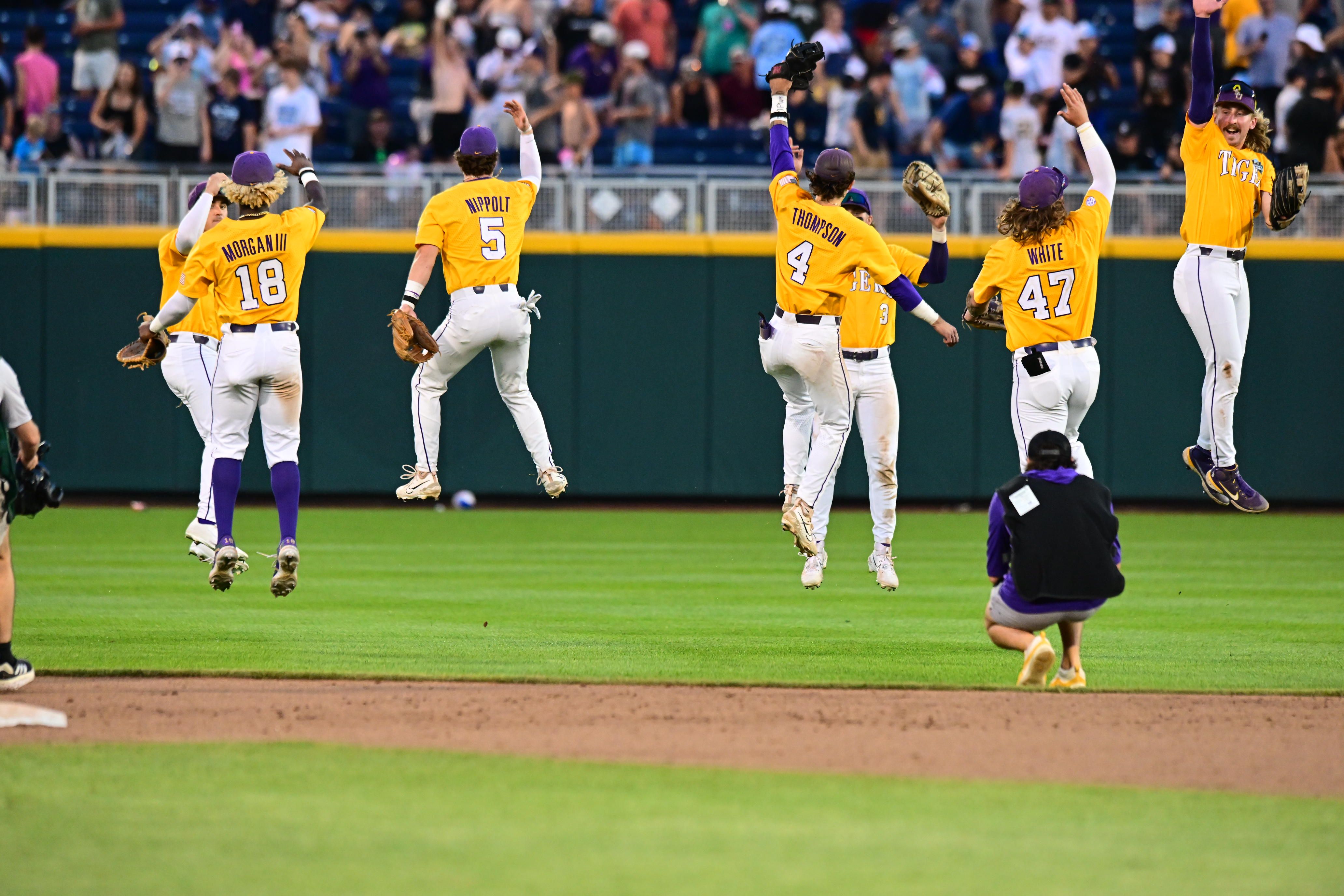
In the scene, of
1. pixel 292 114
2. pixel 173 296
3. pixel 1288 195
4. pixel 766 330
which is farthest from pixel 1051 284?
pixel 292 114

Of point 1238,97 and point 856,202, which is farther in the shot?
point 856,202

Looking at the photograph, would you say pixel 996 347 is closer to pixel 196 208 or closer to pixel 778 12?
pixel 778 12

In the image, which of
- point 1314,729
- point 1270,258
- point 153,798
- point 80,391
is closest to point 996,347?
point 1270,258

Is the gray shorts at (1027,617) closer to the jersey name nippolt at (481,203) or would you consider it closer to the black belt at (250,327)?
the jersey name nippolt at (481,203)

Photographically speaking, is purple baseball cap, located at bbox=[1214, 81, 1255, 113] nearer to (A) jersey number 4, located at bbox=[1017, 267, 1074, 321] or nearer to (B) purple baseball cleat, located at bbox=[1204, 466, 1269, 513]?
(A) jersey number 4, located at bbox=[1017, 267, 1074, 321]

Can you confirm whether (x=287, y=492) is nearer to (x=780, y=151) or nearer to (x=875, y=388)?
(x=780, y=151)

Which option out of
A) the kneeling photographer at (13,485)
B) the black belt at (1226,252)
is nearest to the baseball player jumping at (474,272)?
the kneeling photographer at (13,485)

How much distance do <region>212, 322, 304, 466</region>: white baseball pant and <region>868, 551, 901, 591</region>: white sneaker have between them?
3.76 meters

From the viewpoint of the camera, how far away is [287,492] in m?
9.96

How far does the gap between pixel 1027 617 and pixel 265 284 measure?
4665mm

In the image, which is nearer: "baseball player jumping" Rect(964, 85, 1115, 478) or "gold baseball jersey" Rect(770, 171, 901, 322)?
"baseball player jumping" Rect(964, 85, 1115, 478)

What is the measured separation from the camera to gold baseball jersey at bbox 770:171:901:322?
10.0 m

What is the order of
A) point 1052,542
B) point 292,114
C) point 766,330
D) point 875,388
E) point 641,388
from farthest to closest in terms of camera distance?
point 641,388 < point 292,114 < point 875,388 < point 766,330 < point 1052,542

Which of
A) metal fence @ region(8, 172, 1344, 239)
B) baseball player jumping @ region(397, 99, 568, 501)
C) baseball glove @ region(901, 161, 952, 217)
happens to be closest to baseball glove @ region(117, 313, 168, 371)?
baseball player jumping @ region(397, 99, 568, 501)
